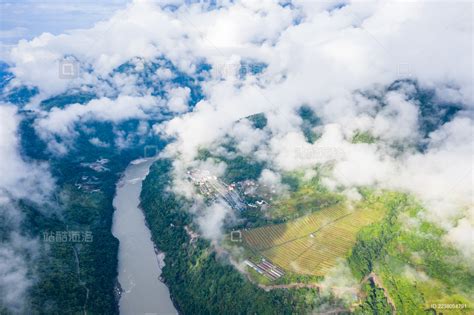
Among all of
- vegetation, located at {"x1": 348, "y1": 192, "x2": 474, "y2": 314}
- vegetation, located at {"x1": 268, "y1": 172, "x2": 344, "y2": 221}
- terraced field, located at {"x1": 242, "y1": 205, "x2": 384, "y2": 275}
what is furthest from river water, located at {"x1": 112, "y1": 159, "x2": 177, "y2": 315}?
vegetation, located at {"x1": 348, "y1": 192, "x2": 474, "y2": 314}

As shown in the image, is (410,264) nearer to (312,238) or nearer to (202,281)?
(312,238)

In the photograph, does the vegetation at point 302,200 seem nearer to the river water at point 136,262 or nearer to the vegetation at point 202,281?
the vegetation at point 202,281

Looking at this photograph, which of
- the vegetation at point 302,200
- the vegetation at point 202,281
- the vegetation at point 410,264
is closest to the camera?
the vegetation at point 410,264

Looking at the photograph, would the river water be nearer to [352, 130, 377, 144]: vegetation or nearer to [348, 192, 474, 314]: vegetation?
[348, 192, 474, 314]: vegetation

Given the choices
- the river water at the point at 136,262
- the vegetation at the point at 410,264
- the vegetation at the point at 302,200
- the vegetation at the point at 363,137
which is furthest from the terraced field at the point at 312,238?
the vegetation at the point at 363,137

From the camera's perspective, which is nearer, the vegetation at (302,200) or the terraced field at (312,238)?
the terraced field at (312,238)

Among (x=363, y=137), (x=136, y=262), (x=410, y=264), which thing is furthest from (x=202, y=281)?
(x=363, y=137)
